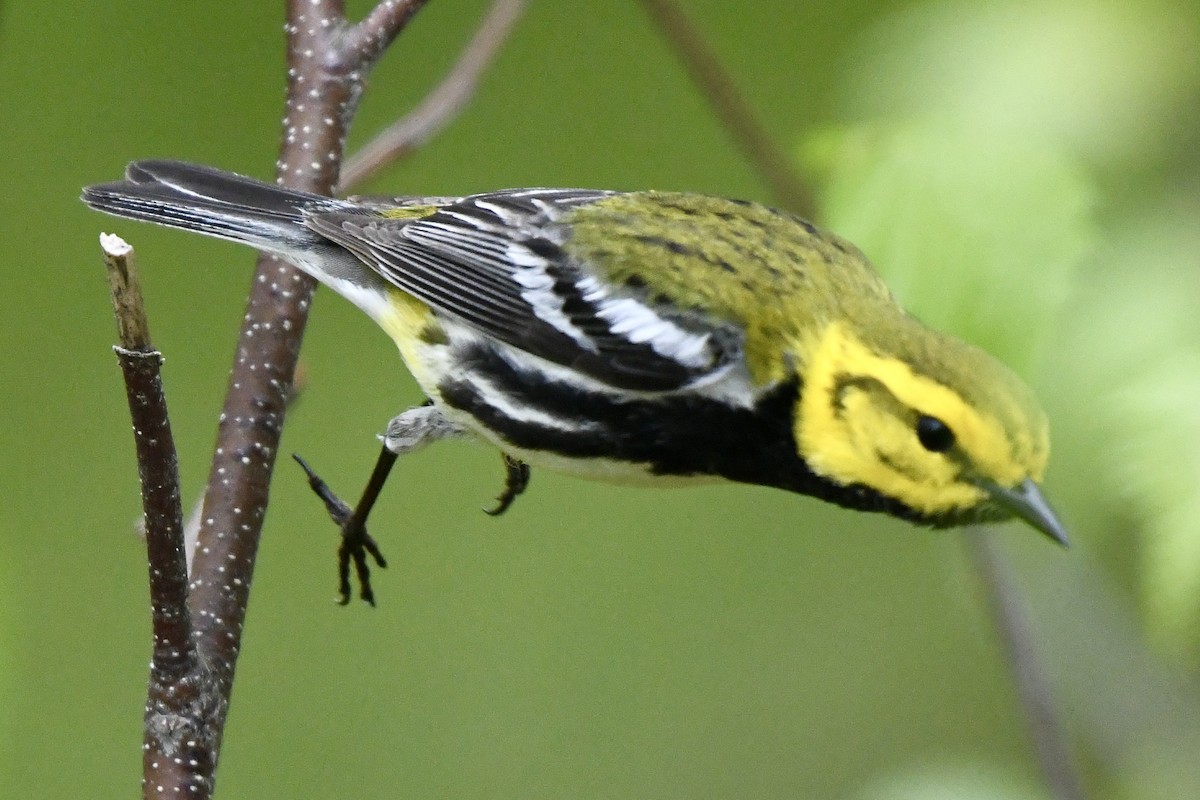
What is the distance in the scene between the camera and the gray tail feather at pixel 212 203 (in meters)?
1.81

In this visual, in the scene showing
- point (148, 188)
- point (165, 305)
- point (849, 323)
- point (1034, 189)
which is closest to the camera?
point (1034, 189)

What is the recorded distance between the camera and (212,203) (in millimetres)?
1872

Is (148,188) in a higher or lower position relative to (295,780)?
higher

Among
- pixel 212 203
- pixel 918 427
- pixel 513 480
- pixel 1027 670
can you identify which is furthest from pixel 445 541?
pixel 918 427

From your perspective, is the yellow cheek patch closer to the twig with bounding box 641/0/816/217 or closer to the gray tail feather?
the twig with bounding box 641/0/816/217

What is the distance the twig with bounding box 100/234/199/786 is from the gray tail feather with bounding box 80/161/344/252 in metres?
0.61

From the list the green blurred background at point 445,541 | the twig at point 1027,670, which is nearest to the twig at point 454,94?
the twig at point 1027,670

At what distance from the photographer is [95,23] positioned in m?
4.00

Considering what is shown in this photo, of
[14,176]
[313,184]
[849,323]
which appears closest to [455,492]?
[14,176]

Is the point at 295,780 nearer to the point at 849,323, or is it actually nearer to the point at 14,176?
the point at 14,176

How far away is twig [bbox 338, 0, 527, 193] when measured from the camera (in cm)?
190

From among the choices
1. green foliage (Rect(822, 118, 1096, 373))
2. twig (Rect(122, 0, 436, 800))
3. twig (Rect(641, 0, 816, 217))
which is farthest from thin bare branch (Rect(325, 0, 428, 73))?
green foliage (Rect(822, 118, 1096, 373))

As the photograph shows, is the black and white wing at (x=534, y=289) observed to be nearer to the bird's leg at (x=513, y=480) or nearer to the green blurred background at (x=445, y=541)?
the bird's leg at (x=513, y=480)

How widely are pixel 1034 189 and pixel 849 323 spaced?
0.82ft
